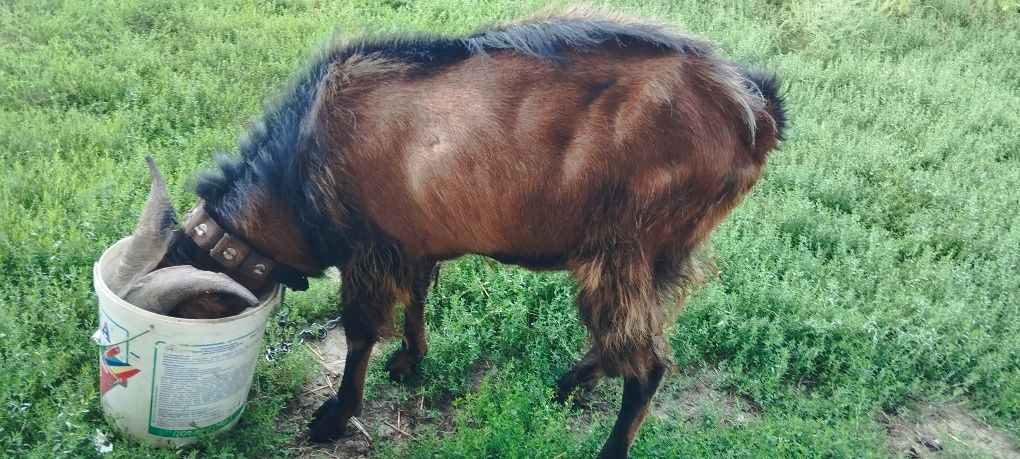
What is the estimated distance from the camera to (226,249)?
2.85 metres

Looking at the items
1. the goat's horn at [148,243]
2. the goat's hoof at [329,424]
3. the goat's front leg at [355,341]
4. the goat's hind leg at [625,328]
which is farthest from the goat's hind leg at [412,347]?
the goat's horn at [148,243]

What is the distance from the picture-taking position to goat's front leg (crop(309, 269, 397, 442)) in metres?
2.94

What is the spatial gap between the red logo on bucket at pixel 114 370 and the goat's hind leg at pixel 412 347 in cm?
106

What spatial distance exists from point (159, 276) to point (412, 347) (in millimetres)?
1140

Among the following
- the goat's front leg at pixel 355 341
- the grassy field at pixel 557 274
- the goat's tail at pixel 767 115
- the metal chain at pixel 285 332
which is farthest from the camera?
the metal chain at pixel 285 332

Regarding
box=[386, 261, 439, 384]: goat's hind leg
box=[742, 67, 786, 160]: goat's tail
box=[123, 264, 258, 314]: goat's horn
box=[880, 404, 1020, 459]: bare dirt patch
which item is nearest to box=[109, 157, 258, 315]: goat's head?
box=[123, 264, 258, 314]: goat's horn

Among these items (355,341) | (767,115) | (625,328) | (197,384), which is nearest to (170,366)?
(197,384)

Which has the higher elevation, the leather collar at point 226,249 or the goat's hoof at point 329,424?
the leather collar at point 226,249

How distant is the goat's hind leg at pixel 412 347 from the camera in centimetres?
343

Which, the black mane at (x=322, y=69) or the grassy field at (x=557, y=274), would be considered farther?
the grassy field at (x=557, y=274)

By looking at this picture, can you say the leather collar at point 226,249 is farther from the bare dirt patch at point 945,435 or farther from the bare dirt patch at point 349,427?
the bare dirt patch at point 945,435

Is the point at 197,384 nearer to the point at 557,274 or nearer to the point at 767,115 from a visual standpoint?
the point at 557,274

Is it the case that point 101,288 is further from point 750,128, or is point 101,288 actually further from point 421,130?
point 750,128

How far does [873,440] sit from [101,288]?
116 inches
